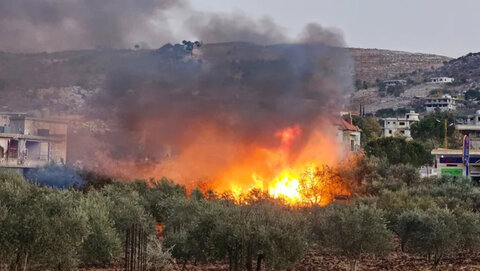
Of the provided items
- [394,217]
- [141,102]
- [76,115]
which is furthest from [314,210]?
[76,115]

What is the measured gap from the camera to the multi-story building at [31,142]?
3415 inches

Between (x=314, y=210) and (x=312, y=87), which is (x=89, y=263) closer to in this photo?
(x=314, y=210)

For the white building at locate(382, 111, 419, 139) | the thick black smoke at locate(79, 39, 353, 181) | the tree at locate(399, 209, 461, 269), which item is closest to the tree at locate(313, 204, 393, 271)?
the tree at locate(399, 209, 461, 269)

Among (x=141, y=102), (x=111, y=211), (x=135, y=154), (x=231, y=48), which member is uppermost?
(x=231, y=48)

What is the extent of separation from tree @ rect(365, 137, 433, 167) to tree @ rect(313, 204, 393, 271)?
175ft

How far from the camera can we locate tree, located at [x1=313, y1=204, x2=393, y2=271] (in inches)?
1588

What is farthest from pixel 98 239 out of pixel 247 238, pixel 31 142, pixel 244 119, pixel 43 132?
pixel 43 132

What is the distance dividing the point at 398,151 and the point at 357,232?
188ft

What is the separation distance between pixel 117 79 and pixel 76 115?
60.4 feet

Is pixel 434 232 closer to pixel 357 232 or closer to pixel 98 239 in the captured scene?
pixel 357 232

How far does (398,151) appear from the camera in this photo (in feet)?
314

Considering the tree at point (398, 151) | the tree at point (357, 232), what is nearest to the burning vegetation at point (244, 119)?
the tree at point (357, 232)

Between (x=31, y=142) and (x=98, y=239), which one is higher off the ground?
(x=31, y=142)

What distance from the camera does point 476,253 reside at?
53625 mm
